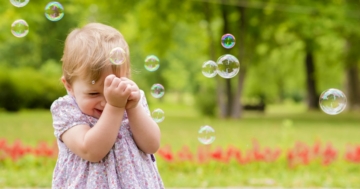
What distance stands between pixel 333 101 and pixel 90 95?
108 inches

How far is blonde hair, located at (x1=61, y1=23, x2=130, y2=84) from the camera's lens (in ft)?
7.68

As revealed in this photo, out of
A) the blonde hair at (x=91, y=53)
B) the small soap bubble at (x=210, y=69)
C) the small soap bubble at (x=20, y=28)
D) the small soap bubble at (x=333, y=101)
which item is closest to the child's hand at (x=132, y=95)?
the blonde hair at (x=91, y=53)

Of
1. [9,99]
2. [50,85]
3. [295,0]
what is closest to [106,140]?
[295,0]

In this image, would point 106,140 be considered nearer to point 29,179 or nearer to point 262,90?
point 29,179

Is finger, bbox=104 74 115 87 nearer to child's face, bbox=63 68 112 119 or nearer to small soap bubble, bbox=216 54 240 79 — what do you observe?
child's face, bbox=63 68 112 119

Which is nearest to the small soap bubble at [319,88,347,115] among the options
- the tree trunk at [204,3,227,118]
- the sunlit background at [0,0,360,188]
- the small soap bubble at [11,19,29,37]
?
the sunlit background at [0,0,360,188]

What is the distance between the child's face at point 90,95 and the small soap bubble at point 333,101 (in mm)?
2527

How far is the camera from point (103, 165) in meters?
2.45

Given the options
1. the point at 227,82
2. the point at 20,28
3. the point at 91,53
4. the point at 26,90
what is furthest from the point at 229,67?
the point at 26,90

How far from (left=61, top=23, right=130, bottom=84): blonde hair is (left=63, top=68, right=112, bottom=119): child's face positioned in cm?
2

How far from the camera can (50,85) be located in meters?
24.3

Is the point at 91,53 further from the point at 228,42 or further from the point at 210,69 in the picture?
the point at 228,42

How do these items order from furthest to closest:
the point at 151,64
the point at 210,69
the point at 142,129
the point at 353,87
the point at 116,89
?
the point at 353,87 → the point at 210,69 → the point at 151,64 → the point at 142,129 → the point at 116,89

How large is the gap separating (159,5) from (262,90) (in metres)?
22.9
